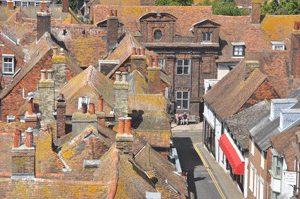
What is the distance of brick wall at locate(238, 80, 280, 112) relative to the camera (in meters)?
46.5

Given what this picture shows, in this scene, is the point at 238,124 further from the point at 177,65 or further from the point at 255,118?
the point at 177,65

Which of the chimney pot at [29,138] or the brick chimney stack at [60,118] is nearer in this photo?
the chimney pot at [29,138]

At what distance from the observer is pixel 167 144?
112ft

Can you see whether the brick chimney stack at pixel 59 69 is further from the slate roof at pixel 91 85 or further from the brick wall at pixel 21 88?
the brick wall at pixel 21 88

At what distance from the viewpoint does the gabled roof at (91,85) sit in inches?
1473

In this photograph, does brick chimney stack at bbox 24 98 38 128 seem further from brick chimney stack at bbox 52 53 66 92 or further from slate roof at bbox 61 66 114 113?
brick chimney stack at bbox 52 53 66 92

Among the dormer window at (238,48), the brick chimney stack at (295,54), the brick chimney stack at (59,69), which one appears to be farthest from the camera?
the dormer window at (238,48)

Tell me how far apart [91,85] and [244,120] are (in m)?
13.7

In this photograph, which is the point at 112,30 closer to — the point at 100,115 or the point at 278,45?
the point at 278,45

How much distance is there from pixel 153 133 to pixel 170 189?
31.1ft

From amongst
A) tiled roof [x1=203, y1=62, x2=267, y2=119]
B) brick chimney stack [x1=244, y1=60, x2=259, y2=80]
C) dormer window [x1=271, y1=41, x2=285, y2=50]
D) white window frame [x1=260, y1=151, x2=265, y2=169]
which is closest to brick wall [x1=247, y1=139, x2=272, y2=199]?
white window frame [x1=260, y1=151, x2=265, y2=169]

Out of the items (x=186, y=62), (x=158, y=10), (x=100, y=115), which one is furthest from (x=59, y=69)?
(x=158, y=10)

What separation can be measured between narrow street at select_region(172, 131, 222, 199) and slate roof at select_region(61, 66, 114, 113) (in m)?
10.00

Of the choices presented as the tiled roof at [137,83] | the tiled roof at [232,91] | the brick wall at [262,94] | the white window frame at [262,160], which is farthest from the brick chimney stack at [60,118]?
the brick wall at [262,94]
